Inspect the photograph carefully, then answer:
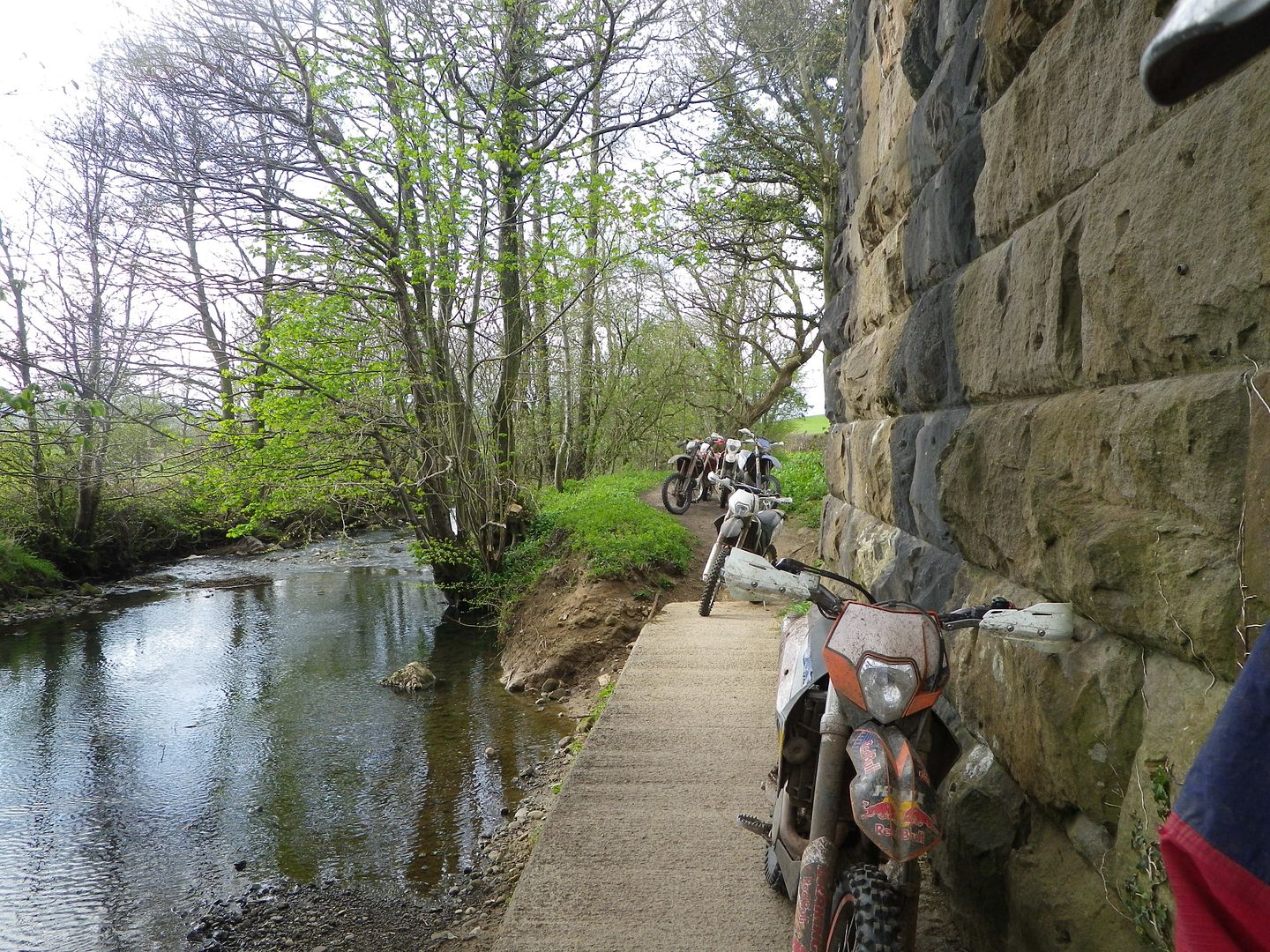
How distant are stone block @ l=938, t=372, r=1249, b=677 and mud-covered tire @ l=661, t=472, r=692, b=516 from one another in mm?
11014

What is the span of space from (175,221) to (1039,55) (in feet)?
27.8

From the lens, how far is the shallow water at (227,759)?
4.40 metres

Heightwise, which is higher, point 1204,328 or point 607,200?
point 607,200

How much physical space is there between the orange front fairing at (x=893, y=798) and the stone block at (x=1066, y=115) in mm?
1251

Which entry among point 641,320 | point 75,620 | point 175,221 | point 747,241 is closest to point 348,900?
point 175,221

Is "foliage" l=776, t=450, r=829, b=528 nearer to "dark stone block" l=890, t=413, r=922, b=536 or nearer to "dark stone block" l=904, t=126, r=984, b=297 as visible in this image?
"dark stone block" l=890, t=413, r=922, b=536

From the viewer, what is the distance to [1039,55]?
1.99 m

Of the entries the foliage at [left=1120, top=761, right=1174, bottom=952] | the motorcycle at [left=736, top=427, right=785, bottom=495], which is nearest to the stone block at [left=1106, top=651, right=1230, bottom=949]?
the foliage at [left=1120, top=761, right=1174, bottom=952]

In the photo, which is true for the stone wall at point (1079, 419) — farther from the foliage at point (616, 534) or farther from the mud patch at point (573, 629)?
the foliage at point (616, 534)

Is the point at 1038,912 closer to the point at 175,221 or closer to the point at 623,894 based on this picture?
the point at 623,894

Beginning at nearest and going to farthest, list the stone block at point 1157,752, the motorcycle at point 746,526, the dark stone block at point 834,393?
the stone block at point 1157,752 < the dark stone block at point 834,393 < the motorcycle at point 746,526

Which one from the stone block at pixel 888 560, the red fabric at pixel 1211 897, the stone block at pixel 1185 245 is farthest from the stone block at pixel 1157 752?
the stone block at pixel 888 560

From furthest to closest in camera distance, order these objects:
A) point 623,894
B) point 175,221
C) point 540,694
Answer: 1. point 175,221
2. point 540,694
3. point 623,894

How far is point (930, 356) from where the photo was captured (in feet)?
9.33
